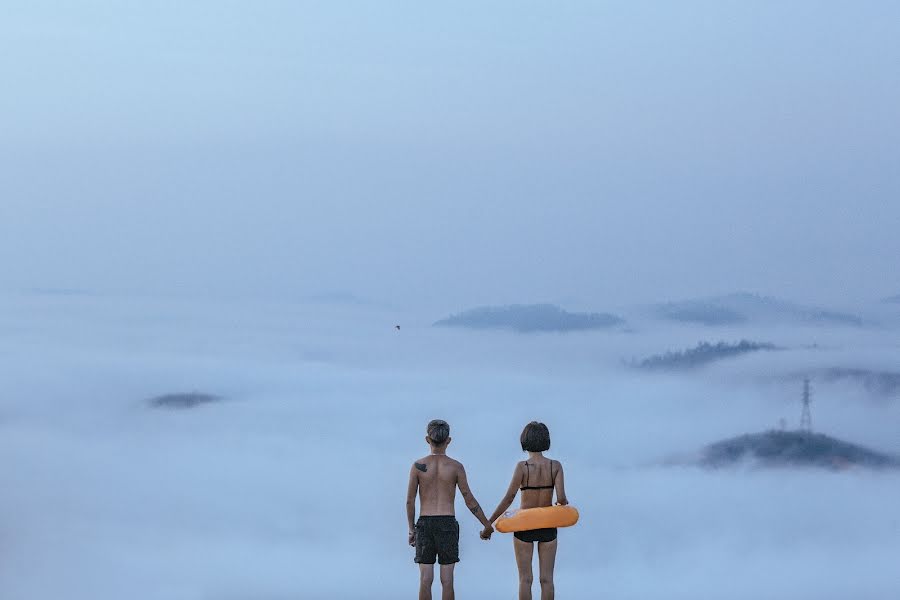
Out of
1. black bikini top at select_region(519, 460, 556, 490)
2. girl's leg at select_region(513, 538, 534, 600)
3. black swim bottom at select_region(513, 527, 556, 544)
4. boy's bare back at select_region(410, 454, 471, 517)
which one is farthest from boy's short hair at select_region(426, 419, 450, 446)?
girl's leg at select_region(513, 538, 534, 600)

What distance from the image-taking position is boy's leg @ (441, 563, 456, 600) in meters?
16.2

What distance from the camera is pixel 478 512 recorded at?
16031mm

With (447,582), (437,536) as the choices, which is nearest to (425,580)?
(447,582)

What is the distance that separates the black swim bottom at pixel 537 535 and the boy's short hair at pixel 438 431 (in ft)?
5.83

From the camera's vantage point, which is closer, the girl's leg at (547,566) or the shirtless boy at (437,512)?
the shirtless boy at (437,512)

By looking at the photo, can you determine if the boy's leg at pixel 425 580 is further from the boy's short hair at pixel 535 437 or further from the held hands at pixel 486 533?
the boy's short hair at pixel 535 437

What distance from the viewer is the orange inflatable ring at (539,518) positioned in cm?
1580

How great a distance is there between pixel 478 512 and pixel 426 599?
1.44 m

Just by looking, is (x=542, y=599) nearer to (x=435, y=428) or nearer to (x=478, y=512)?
(x=478, y=512)

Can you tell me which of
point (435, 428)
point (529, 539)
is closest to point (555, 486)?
point (529, 539)

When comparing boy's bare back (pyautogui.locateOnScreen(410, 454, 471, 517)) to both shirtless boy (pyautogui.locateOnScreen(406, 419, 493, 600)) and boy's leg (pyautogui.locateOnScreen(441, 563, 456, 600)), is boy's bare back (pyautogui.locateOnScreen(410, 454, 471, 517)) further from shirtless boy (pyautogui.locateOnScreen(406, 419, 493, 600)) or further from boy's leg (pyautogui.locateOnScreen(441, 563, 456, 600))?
boy's leg (pyautogui.locateOnScreen(441, 563, 456, 600))

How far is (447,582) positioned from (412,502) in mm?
1297

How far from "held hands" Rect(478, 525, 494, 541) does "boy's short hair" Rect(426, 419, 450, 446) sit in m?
1.45

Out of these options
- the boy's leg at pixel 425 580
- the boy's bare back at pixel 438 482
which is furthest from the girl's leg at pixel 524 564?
the boy's leg at pixel 425 580
